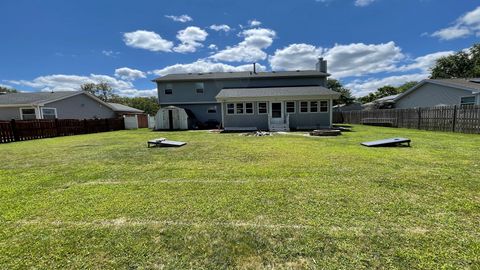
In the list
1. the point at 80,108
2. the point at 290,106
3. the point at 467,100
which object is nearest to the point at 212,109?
the point at 290,106

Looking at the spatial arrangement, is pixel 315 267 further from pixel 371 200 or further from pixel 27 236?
pixel 27 236

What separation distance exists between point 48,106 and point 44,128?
494 cm

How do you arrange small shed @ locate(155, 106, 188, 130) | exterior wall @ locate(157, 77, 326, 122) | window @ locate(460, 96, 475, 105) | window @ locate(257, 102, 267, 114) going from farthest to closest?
exterior wall @ locate(157, 77, 326, 122), small shed @ locate(155, 106, 188, 130), window @ locate(257, 102, 267, 114), window @ locate(460, 96, 475, 105)

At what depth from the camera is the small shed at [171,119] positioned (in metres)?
20.9

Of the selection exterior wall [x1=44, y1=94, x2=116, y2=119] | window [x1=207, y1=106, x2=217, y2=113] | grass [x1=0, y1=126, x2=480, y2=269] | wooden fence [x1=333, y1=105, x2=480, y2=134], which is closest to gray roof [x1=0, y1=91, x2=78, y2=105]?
exterior wall [x1=44, y1=94, x2=116, y2=119]

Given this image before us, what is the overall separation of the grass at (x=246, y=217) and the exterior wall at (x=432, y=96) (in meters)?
17.1

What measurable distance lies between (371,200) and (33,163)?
8.94 m

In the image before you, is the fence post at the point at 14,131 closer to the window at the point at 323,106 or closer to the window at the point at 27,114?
the window at the point at 27,114

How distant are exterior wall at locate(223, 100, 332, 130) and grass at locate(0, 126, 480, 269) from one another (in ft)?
39.3

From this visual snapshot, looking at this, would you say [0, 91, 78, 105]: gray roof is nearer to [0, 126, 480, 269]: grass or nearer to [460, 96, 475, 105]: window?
[0, 126, 480, 269]: grass

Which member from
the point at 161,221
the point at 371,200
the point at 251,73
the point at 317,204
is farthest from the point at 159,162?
the point at 251,73

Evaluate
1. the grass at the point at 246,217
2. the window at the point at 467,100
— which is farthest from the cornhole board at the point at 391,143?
the window at the point at 467,100

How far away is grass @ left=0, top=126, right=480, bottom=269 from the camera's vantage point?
87.8 inches

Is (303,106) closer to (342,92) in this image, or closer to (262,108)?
(262,108)
